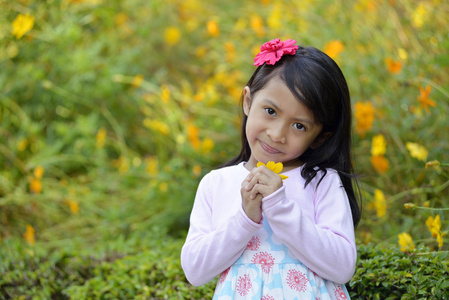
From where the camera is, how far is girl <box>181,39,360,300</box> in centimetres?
135

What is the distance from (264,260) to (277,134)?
1.12 feet

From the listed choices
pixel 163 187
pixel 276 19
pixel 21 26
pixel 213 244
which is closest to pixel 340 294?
pixel 213 244

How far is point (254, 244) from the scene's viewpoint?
57.3 inches

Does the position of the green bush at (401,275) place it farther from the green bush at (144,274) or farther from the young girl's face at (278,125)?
the young girl's face at (278,125)

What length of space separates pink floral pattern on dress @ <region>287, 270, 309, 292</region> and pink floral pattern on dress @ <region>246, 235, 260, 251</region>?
A: 0.11m

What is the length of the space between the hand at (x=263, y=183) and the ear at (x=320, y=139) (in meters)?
0.29

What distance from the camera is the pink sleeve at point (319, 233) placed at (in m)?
1.33

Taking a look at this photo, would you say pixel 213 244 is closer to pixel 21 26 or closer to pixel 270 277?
pixel 270 277

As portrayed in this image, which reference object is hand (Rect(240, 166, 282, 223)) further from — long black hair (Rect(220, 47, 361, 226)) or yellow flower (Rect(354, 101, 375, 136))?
yellow flower (Rect(354, 101, 375, 136))

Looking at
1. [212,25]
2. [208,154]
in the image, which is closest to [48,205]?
[208,154]

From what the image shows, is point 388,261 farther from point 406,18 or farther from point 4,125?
point 4,125

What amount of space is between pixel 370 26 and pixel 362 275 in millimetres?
1880

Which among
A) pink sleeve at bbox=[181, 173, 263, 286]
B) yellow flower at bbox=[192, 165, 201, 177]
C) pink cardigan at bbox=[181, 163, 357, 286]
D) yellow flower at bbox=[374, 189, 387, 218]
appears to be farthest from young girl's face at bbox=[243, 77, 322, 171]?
yellow flower at bbox=[192, 165, 201, 177]

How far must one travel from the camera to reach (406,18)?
3.04m
